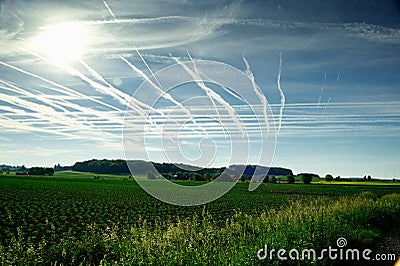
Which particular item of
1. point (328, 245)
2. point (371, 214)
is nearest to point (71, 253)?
point (328, 245)

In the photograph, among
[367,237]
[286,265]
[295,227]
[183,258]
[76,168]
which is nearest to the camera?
[183,258]

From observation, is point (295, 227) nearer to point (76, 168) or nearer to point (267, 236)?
point (267, 236)

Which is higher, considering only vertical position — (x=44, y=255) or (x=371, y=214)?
(x=371, y=214)

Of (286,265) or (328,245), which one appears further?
(328,245)

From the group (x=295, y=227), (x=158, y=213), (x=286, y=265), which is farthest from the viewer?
(x=158, y=213)

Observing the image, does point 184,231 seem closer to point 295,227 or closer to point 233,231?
point 233,231

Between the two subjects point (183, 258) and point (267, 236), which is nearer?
point (183, 258)

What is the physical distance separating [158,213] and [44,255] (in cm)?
1806

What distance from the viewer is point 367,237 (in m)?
10.6

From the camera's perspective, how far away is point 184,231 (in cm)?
906

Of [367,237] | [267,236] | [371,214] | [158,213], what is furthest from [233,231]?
[158,213]

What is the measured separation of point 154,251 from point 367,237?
254 inches

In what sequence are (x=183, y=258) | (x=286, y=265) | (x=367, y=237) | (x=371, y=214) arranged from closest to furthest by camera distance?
1. (x=183, y=258)
2. (x=286, y=265)
3. (x=367, y=237)
4. (x=371, y=214)

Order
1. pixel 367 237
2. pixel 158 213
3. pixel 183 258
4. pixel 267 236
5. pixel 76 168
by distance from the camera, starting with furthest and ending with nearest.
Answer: pixel 76 168
pixel 158 213
pixel 367 237
pixel 267 236
pixel 183 258
